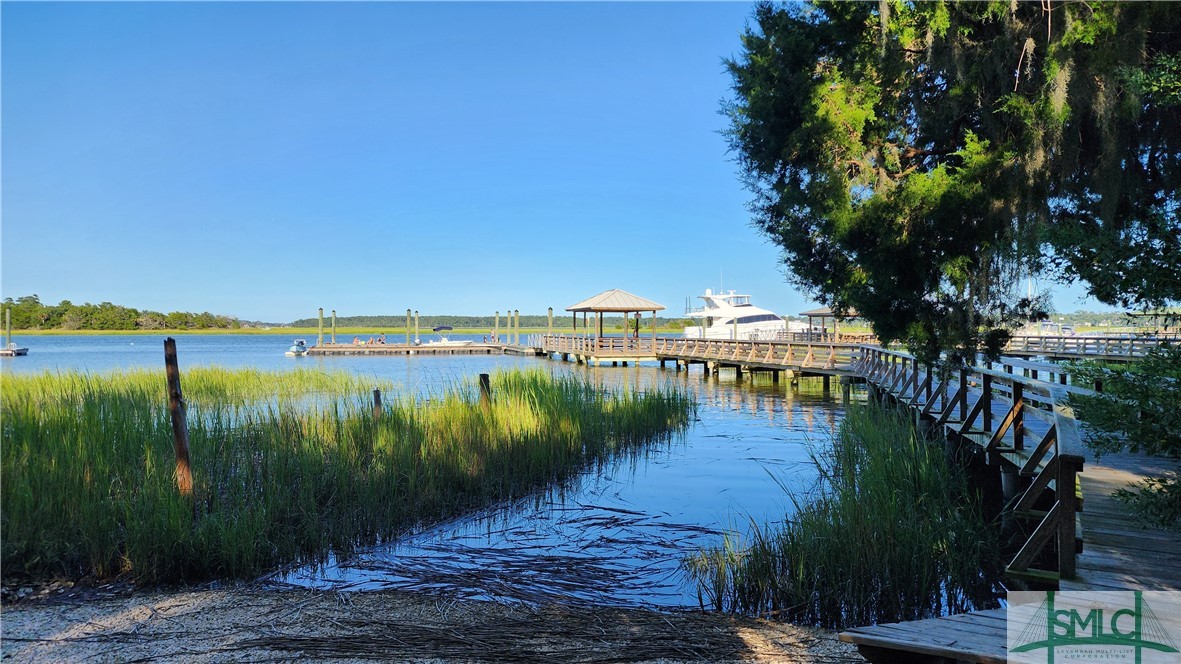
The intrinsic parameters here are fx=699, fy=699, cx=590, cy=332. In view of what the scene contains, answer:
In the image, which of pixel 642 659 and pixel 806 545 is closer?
pixel 642 659

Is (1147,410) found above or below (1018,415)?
above

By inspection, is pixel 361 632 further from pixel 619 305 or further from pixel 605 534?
pixel 619 305

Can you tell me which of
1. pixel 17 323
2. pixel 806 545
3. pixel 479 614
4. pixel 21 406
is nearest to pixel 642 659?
pixel 479 614

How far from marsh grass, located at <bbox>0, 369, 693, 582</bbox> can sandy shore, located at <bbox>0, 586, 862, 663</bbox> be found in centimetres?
45

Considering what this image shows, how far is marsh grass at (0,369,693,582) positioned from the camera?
511 cm

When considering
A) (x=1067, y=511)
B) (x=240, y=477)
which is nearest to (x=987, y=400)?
(x=1067, y=511)

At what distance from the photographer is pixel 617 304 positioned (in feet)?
113

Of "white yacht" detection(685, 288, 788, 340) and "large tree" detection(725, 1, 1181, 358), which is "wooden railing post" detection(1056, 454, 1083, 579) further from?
"white yacht" detection(685, 288, 788, 340)

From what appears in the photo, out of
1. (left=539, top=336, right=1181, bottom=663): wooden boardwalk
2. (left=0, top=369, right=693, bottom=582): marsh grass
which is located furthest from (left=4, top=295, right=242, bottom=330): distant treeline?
(left=539, top=336, right=1181, bottom=663): wooden boardwalk

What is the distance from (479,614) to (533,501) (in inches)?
136

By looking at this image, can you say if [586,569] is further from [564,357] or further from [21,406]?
[564,357]

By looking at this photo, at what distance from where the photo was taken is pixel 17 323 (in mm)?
10570

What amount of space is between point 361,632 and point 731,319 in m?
44.2

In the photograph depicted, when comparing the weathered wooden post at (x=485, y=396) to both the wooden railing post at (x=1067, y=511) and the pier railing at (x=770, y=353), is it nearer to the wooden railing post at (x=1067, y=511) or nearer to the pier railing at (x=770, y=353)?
the wooden railing post at (x=1067, y=511)
